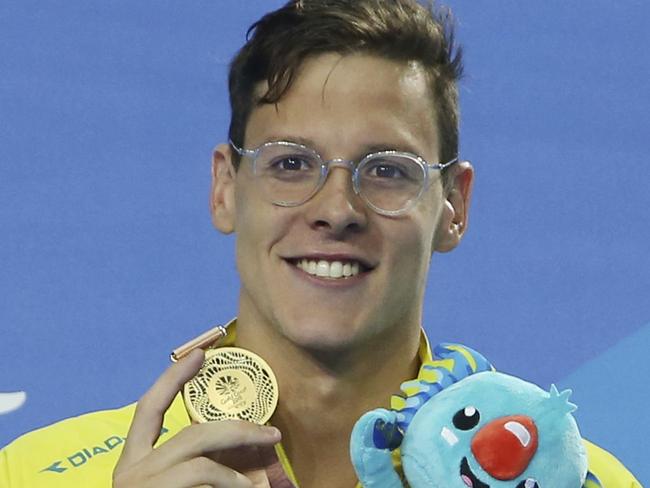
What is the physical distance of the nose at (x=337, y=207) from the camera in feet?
6.33

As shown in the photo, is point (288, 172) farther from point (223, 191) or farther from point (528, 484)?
point (528, 484)

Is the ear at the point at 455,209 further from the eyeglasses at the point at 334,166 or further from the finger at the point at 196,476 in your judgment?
the finger at the point at 196,476

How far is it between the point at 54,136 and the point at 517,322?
1114 millimetres

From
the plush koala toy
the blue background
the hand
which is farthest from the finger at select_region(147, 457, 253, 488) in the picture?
the blue background

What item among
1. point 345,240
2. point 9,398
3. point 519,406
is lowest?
point 9,398

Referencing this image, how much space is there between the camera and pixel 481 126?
3797 mm

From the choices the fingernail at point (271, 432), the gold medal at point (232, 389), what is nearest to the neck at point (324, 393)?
the gold medal at point (232, 389)

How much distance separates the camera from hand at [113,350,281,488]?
5.73ft

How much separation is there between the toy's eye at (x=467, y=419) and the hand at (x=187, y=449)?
0.20m

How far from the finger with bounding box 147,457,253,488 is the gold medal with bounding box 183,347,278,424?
0.22 feet

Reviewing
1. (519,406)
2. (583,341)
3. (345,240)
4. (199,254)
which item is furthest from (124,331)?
(519,406)

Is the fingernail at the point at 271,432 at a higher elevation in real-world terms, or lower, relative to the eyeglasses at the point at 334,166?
lower

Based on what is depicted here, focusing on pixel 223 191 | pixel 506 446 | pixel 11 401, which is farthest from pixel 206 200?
pixel 506 446

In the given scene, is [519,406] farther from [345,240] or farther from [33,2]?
[33,2]
